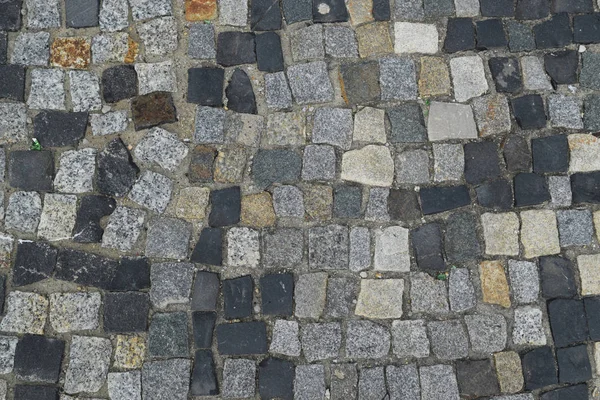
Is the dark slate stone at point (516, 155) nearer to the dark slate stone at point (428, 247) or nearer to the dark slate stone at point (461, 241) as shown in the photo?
the dark slate stone at point (461, 241)

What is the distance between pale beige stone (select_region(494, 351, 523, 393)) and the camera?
380 centimetres

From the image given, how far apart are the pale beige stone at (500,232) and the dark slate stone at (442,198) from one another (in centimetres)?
19

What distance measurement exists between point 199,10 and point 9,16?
1.22 metres

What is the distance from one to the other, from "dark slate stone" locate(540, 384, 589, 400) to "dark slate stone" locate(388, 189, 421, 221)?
4.64 ft

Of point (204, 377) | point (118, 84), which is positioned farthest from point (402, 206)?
point (118, 84)

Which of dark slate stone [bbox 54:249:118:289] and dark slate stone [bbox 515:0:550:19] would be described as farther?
dark slate stone [bbox 515:0:550:19]

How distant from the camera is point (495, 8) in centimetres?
398

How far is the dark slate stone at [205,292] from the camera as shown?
379 centimetres

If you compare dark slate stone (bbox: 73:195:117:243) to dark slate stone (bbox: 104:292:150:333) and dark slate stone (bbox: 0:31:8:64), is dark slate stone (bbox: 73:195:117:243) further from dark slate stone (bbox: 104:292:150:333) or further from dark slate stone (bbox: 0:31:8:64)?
dark slate stone (bbox: 0:31:8:64)

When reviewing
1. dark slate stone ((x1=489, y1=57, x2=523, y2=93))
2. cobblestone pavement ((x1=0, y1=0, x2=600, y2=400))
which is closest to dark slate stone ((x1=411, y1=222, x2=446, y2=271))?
cobblestone pavement ((x1=0, y1=0, x2=600, y2=400))

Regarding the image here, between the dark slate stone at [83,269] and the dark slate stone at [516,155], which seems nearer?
the dark slate stone at [83,269]

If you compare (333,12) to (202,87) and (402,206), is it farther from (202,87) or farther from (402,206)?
(402,206)

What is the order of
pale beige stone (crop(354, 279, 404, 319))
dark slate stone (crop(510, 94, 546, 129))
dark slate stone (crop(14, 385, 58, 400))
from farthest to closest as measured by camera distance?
dark slate stone (crop(510, 94, 546, 129)) → pale beige stone (crop(354, 279, 404, 319)) → dark slate stone (crop(14, 385, 58, 400))

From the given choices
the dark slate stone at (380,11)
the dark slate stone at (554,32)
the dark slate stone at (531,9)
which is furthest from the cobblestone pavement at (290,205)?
the dark slate stone at (531,9)
